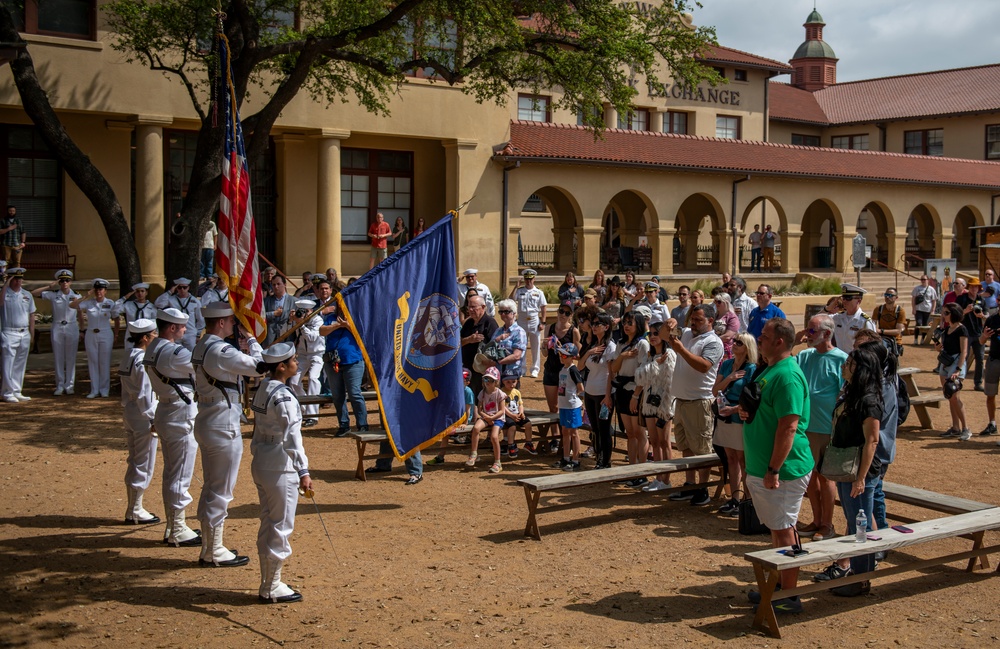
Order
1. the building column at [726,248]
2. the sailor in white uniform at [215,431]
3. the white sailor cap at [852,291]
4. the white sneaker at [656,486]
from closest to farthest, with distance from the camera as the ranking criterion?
the sailor in white uniform at [215,431] < the white sneaker at [656,486] < the white sailor cap at [852,291] < the building column at [726,248]

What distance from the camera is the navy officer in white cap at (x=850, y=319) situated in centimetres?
1082

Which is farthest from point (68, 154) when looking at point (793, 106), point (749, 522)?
point (793, 106)

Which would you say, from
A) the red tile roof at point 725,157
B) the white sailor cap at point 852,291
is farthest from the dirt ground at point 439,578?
the red tile roof at point 725,157

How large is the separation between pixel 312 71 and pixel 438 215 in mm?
8500

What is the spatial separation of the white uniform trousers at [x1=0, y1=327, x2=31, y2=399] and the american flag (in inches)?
283

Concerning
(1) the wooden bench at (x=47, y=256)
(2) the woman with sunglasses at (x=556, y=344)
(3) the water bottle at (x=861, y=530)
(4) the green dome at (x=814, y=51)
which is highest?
(4) the green dome at (x=814, y=51)

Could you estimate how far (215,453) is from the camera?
7730 mm

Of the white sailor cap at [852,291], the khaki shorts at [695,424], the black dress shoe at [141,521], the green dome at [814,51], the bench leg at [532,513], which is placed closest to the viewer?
the bench leg at [532,513]

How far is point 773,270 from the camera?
3544cm

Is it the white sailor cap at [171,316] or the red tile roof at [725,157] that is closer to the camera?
the white sailor cap at [171,316]

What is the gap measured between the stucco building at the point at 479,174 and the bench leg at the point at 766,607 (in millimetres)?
14801

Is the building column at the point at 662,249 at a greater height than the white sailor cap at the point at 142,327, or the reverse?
the building column at the point at 662,249

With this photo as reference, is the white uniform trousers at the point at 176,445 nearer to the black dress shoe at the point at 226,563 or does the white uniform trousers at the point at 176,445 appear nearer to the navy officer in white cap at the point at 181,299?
the black dress shoe at the point at 226,563

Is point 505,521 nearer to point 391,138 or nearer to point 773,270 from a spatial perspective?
point 391,138
